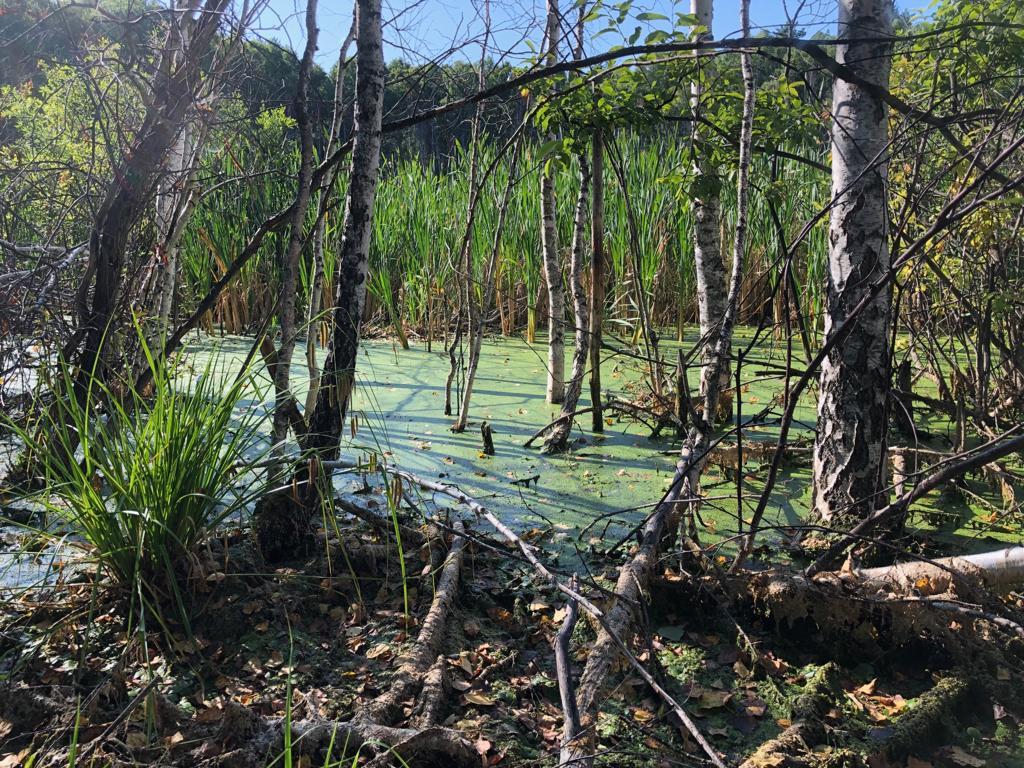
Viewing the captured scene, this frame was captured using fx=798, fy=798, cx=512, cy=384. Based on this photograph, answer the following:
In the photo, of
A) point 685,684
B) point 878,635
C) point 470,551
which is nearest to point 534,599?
point 470,551

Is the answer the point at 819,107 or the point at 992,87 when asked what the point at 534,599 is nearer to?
the point at 819,107

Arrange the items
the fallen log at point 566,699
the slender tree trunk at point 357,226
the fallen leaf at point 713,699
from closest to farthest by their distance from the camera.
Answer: the fallen log at point 566,699
the fallen leaf at point 713,699
the slender tree trunk at point 357,226

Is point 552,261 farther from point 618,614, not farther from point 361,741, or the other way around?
point 361,741

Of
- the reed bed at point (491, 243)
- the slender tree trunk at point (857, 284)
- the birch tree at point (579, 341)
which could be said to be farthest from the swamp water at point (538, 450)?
the reed bed at point (491, 243)

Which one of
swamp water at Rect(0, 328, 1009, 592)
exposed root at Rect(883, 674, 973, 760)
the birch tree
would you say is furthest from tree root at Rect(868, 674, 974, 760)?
the birch tree

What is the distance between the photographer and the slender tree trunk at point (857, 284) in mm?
2832

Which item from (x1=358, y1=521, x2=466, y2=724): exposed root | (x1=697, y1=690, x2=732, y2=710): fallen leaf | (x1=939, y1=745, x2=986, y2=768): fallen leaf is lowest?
(x1=939, y1=745, x2=986, y2=768): fallen leaf

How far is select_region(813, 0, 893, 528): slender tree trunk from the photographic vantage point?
283 cm

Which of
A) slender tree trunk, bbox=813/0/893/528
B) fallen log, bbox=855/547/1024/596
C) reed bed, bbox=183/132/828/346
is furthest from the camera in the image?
reed bed, bbox=183/132/828/346

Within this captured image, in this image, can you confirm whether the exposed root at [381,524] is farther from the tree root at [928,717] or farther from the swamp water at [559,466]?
the tree root at [928,717]

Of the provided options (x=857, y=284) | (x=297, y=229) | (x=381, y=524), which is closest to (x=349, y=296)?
(x=297, y=229)

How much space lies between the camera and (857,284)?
2.89 m

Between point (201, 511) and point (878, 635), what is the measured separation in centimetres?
208

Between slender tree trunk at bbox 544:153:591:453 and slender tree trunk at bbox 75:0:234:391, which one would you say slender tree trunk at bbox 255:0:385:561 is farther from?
slender tree trunk at bbox 544:153:591:453
